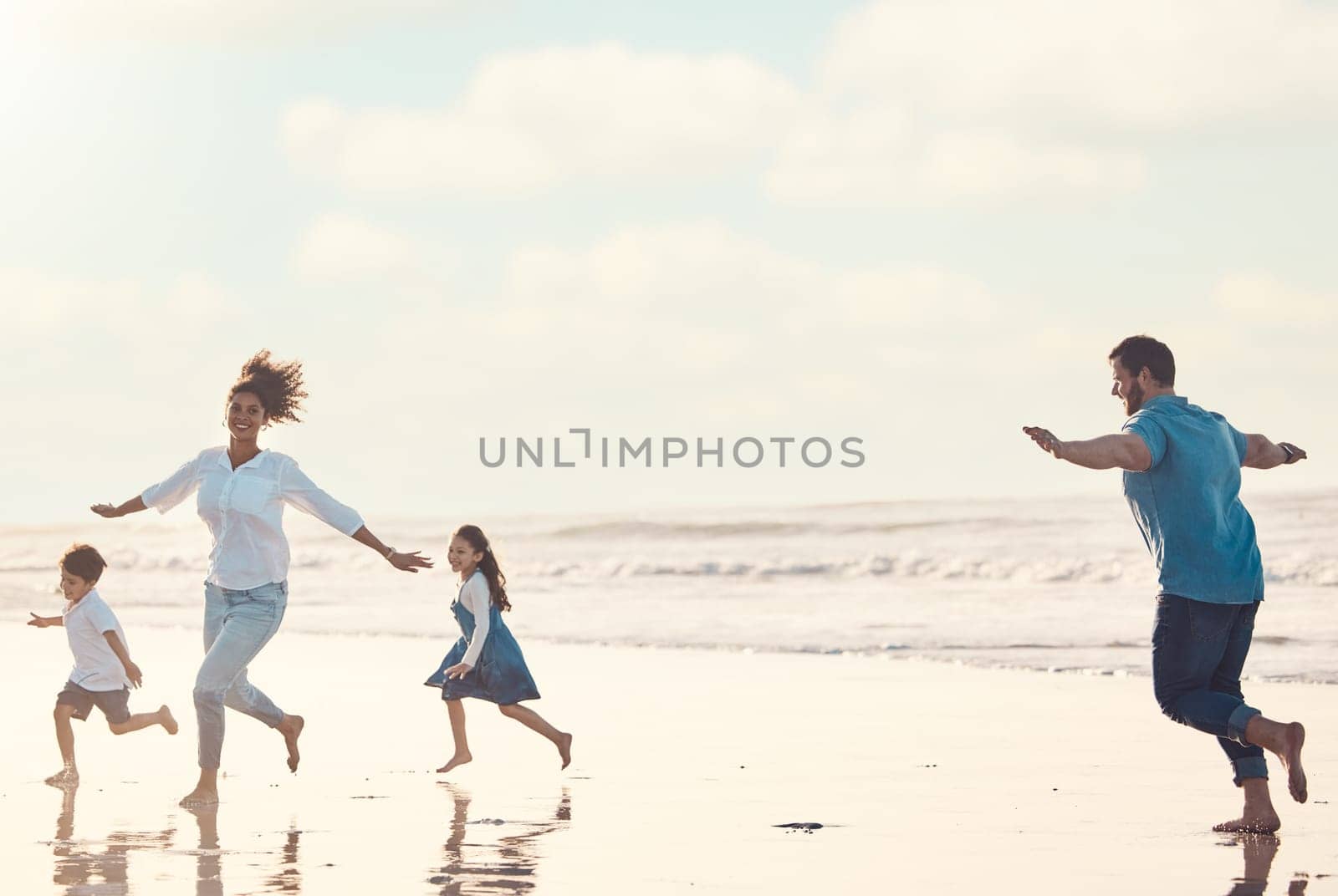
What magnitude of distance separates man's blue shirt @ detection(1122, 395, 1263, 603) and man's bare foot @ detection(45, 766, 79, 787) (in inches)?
186

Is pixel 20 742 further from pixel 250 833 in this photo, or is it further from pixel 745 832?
pixel 745 832

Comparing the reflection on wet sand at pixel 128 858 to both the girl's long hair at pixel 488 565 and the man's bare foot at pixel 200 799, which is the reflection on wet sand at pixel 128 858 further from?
the girl's long hair at pixel 488 565

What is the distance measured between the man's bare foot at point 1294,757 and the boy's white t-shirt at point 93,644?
531 cm

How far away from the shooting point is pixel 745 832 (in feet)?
22.2

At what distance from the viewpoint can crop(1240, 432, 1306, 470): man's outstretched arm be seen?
7.27 m

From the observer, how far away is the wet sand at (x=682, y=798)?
19.4ft

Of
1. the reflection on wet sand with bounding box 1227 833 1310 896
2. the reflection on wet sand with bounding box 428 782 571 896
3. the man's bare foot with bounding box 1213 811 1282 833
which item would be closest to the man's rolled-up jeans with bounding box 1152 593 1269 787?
the man's bare foot with bounding box 1213 811 1282 833

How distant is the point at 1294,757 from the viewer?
6652 mm

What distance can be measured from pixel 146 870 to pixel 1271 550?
3273 centimetres

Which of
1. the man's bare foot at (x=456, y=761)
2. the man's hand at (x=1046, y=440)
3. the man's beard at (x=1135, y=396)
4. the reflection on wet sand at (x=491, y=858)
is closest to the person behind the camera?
the reflection on wet sand at (x=491, y=858)

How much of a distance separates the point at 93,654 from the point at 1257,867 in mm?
5584

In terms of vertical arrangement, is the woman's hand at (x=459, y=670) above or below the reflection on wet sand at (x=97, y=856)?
above

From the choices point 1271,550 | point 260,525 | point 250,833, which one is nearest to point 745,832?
point 250,833

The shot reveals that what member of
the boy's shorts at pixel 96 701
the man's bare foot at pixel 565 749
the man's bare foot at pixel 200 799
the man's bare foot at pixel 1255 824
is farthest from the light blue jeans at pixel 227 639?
the man's bare foot at pixel 1255 824
